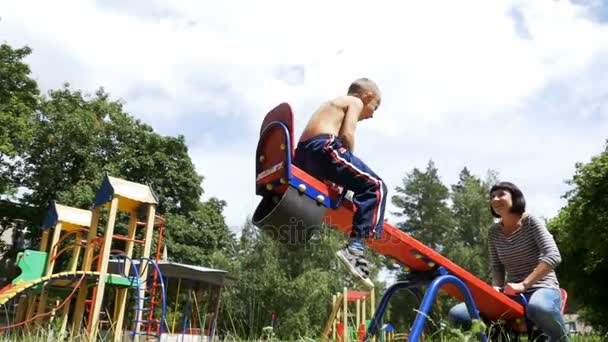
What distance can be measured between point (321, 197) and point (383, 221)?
1.35 feet

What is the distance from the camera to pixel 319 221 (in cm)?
293

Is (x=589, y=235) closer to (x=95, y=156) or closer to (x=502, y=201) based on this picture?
(x=502, y=201)

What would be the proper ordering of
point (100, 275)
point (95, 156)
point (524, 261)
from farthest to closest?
point (95, 156) → point (100, 275) → point (524, 261)

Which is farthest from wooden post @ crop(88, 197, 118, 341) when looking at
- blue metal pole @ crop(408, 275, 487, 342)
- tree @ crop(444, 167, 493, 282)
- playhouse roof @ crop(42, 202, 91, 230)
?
tree @ crop(444, 167, 493, 282)

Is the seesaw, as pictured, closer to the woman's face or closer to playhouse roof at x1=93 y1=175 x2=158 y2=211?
the woman's face

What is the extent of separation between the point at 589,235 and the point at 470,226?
17.2 metres

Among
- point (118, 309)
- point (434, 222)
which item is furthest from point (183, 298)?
point (434, 222)

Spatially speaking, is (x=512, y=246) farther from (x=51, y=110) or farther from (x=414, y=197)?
(x=414, y=197)

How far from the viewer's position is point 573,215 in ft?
63.9

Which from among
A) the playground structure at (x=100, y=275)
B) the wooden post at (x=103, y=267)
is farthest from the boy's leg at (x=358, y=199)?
the wooden post at (x=103, y=267)

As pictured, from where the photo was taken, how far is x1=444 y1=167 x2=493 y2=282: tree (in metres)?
32.2

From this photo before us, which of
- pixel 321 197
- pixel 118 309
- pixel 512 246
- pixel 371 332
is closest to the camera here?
pixel 321 197

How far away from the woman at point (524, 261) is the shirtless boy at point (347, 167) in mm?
1074

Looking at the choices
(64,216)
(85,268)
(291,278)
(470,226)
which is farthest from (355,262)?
(470,226)
